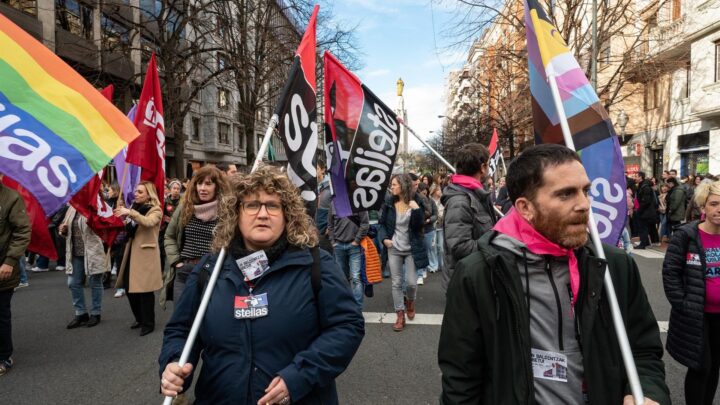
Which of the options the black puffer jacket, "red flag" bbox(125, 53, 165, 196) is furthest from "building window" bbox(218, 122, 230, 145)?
the black puffer jacket

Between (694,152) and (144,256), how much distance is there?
20891 millimetres

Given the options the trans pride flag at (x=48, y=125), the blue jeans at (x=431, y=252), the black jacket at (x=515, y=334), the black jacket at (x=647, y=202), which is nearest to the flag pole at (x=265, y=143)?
the trans pride flag at (x=48, y=125)

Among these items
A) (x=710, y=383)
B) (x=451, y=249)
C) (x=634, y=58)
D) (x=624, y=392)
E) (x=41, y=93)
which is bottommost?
(x=710, y=383)

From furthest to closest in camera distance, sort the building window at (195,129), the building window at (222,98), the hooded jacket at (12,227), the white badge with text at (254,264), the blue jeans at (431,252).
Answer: the building window at (195,129), the building window at (222,98), the blue jeans at (431,252), the hooded jacket at (12,227), the white badge with text at (254,264)

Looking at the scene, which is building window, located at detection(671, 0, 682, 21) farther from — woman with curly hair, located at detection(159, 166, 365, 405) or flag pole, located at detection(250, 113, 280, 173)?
woman with curly hair, located at detection(159, 166, 365, 405)

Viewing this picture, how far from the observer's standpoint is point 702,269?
10.1 feet

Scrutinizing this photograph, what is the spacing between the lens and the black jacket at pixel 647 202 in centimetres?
1155

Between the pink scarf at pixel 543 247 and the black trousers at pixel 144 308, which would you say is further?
the black trousers at pixel 144 308

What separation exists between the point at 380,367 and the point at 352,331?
2.40 metres

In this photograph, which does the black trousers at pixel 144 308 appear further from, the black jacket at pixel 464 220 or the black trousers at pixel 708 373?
the black trousers at pixel 708 373

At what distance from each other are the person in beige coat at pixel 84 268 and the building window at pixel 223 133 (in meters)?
32.5

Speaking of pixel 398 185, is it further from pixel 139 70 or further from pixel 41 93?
pixel 139 70

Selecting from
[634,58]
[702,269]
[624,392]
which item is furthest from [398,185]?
[634,58]

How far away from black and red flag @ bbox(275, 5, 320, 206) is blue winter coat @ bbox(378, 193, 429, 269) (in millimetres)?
2673
